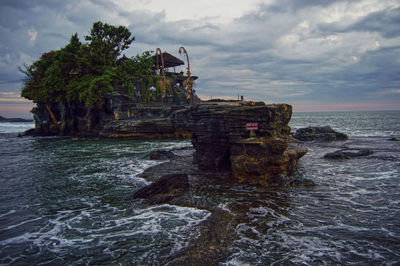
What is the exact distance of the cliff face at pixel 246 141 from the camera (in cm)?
889

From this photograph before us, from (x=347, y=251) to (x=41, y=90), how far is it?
1474 inches

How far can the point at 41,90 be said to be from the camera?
104 feet

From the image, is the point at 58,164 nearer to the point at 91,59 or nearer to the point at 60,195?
the point at 60,195

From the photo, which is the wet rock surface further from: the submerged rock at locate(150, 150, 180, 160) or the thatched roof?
the thatched roof

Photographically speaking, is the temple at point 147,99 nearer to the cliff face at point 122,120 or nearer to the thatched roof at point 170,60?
the cliff face at point 122,120

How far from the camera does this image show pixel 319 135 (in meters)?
23.0

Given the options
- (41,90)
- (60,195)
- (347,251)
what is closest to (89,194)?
(60,195)

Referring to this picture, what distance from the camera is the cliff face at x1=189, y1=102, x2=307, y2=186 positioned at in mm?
8891

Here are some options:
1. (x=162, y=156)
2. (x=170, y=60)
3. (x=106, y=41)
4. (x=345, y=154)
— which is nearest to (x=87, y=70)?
(x=106, y=41)

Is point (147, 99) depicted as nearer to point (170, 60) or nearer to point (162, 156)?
point (170, 60)

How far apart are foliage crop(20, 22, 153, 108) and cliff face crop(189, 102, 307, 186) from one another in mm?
22903

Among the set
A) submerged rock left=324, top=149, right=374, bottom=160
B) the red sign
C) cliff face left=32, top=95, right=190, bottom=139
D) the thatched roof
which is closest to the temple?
cliff face left=32, top=95, right=190, bottom=139

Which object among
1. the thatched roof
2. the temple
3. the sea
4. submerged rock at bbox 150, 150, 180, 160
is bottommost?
the sea

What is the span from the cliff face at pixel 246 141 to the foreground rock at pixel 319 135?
1367 cm
